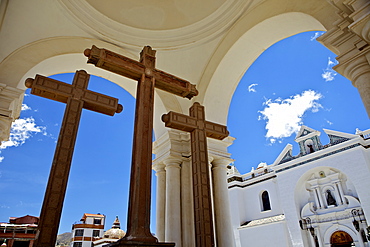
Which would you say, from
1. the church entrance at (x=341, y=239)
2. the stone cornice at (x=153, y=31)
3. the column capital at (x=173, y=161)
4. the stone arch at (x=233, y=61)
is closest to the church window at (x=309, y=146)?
the church entrance at (x=341, y=239)

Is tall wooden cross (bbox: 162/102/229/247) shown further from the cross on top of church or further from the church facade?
the church facade

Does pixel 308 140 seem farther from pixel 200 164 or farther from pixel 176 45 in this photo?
pixel 200 164

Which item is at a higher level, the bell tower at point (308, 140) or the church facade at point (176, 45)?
the bell tower at point (308, 140)

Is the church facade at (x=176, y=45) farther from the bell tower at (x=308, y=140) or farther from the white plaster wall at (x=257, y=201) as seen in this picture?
the white plaster wall at (x=257, y=201)

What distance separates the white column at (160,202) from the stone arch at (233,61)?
1.74 m

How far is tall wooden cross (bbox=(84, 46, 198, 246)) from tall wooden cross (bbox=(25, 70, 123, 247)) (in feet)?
1.05

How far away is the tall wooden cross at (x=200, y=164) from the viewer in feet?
9.22

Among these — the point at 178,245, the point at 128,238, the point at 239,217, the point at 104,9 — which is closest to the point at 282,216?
the point at 239,217

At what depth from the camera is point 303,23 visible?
17.4ft

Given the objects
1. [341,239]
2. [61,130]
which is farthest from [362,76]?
[341,239]

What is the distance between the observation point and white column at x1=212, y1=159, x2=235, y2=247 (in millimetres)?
5117

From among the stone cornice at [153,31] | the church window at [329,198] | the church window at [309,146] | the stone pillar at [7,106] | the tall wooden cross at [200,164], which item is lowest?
the tall wooden cross at [200,164]

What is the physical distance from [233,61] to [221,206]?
10.4ft

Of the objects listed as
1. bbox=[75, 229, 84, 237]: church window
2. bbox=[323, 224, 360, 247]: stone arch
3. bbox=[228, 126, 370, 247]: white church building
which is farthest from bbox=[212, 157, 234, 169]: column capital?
bbox=[75, 229, 84, 237]: church window
